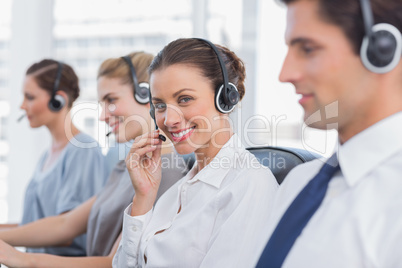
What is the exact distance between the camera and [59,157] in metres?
2.21

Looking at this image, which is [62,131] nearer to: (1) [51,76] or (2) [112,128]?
(1) [51,76]

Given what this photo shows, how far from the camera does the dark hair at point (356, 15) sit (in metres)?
0.66

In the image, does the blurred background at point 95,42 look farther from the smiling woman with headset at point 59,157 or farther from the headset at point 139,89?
the headset at point 139,89

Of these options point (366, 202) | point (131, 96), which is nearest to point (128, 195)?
point (131, 96)

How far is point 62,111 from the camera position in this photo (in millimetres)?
2350

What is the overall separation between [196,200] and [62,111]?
143 centimetres

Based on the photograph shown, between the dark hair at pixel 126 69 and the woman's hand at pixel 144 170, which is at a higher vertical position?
the dark hair at pixel 126 69

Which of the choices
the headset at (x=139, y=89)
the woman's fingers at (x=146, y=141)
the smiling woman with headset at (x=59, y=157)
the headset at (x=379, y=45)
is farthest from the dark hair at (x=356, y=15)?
the smiling woman with headset at (x=59, y=157)

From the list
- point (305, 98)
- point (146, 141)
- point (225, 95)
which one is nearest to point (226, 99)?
point (225, 95)

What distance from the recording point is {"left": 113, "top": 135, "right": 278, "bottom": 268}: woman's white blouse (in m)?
1.02

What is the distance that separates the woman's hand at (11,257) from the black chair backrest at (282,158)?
0.83 meters

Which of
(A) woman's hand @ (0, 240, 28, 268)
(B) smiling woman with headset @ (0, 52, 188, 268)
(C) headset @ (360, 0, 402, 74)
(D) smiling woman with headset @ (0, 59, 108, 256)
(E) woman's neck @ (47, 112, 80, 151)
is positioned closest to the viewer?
(C) headset @ (360, 0, 402, 74)

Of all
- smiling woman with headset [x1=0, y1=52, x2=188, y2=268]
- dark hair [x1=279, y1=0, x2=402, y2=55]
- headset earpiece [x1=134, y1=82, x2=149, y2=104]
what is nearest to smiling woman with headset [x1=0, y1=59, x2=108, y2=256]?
smiling woman with headset [x1=0, y1=52, x2=188, y2=268]

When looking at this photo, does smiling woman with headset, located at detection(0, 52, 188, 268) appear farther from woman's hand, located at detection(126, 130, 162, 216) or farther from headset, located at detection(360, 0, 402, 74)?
headset, located at detection(360, 0, 402, 74)
